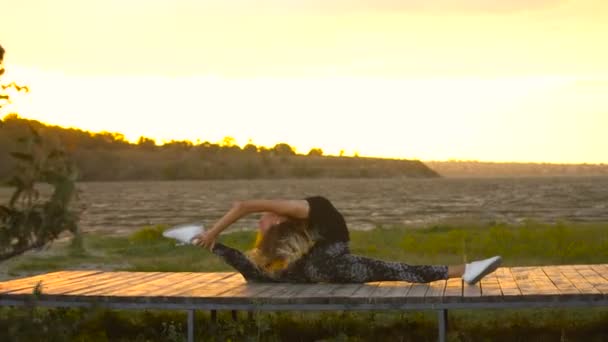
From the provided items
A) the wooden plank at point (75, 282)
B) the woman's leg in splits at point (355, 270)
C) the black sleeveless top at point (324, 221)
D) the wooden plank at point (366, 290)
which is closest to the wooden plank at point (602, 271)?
the woman's leg in splits at point (355, 270)

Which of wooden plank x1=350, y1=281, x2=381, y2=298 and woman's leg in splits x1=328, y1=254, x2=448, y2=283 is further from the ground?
woman's leg in splits x1=328, y1=254, x2=448, y2=283

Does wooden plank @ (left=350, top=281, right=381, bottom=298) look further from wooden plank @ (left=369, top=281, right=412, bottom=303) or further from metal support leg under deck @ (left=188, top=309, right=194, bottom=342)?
metal support leg under deck @ (left=188, top=309, right=194, bottom=342)

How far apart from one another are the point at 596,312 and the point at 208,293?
4.04 m

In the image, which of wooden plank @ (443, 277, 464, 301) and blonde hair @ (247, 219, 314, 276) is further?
blonde hair @ (247, 219, 314, 276)

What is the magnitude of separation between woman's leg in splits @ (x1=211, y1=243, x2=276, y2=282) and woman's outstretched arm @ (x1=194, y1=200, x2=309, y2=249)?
0.23 m

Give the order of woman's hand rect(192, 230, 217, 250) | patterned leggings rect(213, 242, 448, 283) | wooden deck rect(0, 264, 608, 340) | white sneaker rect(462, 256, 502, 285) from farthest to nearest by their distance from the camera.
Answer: patterned leggings rect(213, 242, 448, 283)
woman's hand rect(192, 230, 217, 250)
white sneaker rect(462, 256, 502, 285)
wooden deck rect(0, 264, 608, 340)

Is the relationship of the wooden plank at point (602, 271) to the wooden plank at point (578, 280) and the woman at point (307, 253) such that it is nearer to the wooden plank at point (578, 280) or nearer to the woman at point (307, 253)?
the wooden plank at point (578, 280)

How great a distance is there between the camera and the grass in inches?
340

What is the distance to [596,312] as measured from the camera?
1040cm

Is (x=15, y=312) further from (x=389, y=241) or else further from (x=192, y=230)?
(x=389, y=241)

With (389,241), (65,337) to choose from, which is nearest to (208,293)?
(65,337)

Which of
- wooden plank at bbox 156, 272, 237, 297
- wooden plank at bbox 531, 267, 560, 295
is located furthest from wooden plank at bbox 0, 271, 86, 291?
wooden plank at bbox 531, 267, 560, 295

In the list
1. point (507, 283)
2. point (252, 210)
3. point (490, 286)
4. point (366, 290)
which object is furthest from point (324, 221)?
point (507, 283)

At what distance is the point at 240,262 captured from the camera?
8.89 meters
